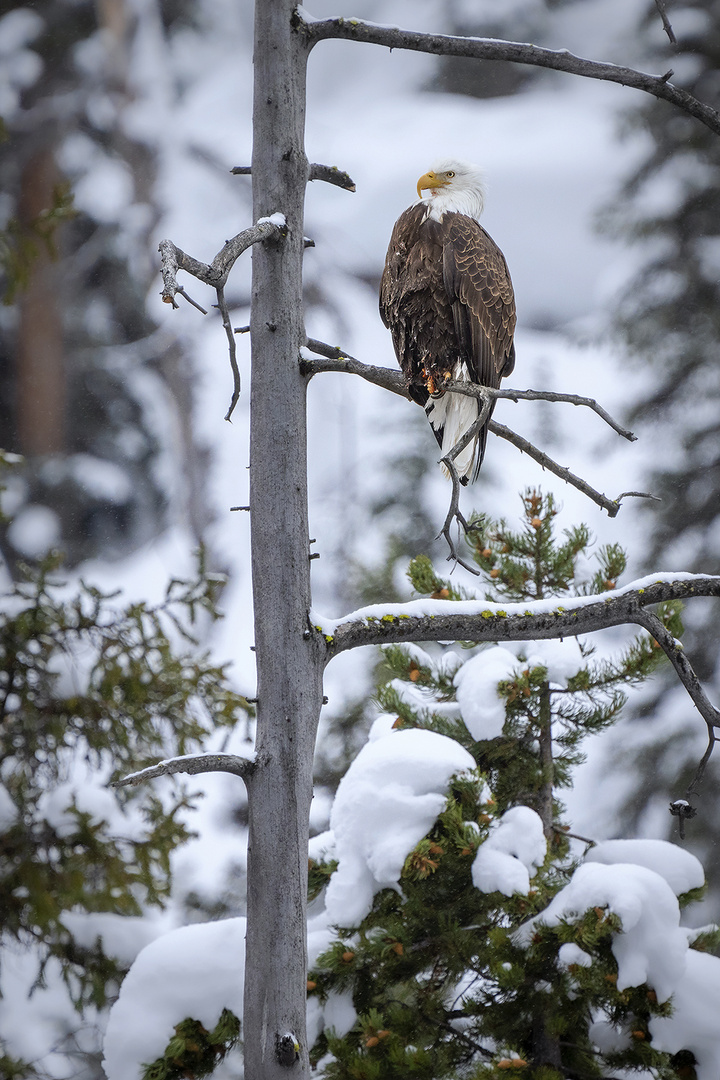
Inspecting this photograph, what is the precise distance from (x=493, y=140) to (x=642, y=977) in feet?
16.0

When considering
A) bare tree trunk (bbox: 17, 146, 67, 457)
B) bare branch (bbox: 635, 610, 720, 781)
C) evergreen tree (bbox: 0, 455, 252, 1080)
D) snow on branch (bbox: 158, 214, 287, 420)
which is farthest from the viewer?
bare tree trunk (bbox: 17, 146, 67, 457)

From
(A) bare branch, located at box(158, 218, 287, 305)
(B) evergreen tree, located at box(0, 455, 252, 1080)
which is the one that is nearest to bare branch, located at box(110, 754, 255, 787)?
(A) bare branch, located at box(158, 218, 287, 305)

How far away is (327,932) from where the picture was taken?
2035 millimetres

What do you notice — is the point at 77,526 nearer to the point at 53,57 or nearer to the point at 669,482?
the point at 53,57

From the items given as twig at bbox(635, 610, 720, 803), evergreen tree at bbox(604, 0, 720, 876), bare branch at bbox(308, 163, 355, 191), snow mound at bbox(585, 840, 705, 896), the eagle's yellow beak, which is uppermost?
evergreen tree at bbox(604, 0, 720, 876)

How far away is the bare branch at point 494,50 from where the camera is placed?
146cm

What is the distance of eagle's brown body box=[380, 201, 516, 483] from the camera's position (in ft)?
5.68

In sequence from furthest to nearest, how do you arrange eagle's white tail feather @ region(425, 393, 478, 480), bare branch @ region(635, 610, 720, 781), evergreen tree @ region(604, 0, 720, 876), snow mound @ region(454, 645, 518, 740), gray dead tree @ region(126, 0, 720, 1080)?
1. evergreen tree @ region(604, 0, 720, 876)
2. snow mound @ region(454, 645, 518, 740)
3. eagle's white tail feather @ region(425, 393, 478, 480)
4. bare branch @ region(635, 610, 720, 781)
5. gray dead tree @ region(126, 0, 720, 1080)

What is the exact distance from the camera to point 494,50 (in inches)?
58.6

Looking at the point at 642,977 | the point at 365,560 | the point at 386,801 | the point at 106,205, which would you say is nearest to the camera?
the point at 642,977

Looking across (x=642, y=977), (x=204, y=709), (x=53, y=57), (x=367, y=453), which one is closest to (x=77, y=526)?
(x=367, y=453)

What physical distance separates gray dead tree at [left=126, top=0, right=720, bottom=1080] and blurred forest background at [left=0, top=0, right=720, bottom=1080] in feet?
9.76

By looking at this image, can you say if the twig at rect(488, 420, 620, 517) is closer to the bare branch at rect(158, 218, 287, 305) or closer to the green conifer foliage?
the bare branch at rect(158, 218, 287, 305)

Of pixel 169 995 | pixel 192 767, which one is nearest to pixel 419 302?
pixel 192 767
